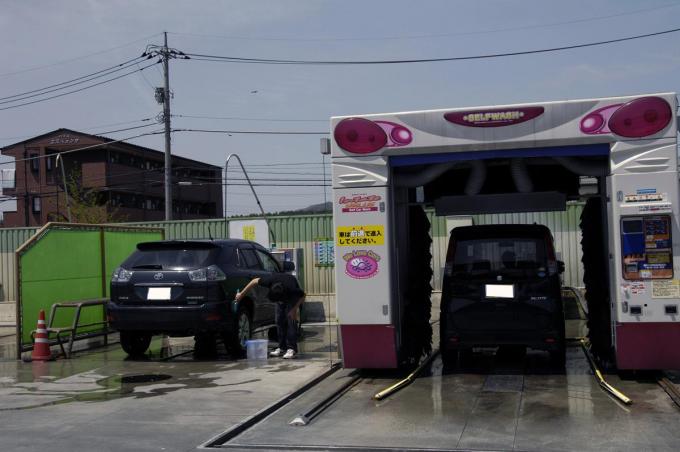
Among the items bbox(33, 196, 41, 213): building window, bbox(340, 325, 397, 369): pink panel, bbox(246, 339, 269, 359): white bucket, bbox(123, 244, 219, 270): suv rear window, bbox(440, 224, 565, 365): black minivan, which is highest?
bbox(33, 196, 41, 213): building window

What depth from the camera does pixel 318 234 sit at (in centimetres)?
1841

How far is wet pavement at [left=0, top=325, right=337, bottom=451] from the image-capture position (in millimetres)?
6672

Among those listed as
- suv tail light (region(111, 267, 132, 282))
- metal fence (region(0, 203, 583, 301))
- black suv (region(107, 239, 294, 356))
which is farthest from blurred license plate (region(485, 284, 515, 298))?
metal fence (region(0, 203, 583, 301))

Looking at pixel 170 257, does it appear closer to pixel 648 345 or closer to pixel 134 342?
pixel 134 342

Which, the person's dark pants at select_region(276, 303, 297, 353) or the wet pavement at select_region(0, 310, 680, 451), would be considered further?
the person's dark pants at select_region(276, 303, 297, 353)

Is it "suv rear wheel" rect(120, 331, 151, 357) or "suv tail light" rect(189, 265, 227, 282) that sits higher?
"suv tail light" rect(189, 265, 227, 282)

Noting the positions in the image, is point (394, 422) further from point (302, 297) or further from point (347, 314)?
point (302, 297)

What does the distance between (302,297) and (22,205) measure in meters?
50.0

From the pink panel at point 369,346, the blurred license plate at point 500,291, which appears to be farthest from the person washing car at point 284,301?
the blurred license plate at point 500,291

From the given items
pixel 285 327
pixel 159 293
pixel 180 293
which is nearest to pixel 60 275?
pixel 159 293

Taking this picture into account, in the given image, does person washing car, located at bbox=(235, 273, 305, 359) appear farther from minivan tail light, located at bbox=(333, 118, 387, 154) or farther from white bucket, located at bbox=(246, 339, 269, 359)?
minivan tail light, located at bbox=(333, 118, 387, 154)

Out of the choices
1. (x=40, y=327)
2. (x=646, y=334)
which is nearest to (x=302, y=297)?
(x=40, y=327)

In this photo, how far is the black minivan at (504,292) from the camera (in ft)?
30.0

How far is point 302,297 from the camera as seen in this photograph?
11305 millimetres
